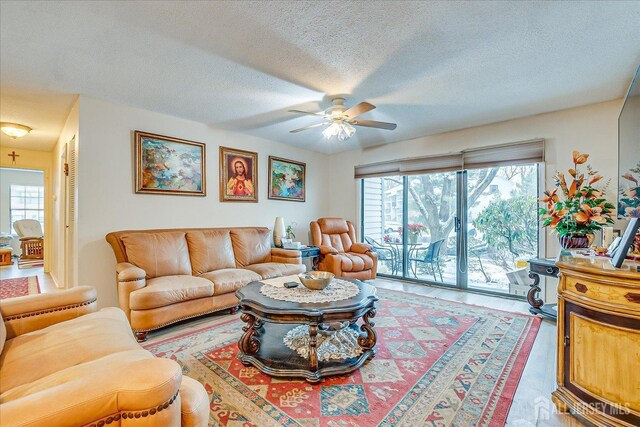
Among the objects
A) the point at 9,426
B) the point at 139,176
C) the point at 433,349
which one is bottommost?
the point at 433,349

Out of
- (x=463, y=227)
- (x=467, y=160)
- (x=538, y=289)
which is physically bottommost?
(x=538, y=289)

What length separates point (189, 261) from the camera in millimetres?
3467

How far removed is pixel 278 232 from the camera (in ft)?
15.5

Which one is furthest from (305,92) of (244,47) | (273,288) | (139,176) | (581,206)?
(581,206)

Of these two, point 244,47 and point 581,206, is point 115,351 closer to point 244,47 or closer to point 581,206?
point 244,47

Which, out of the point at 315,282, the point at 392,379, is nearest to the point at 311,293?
the point at 315,282

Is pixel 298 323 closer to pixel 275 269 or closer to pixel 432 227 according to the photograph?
pixel 275 269

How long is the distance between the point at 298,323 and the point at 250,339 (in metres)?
0.52

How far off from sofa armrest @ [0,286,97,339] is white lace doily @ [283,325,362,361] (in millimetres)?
1476

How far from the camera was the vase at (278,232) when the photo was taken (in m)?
4.70

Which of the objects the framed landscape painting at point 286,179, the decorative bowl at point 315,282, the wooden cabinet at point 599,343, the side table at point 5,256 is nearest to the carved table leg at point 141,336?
the decorative bowl at point 315,282

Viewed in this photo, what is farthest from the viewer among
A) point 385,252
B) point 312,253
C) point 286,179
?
point 385,252

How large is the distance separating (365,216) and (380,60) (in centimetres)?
354

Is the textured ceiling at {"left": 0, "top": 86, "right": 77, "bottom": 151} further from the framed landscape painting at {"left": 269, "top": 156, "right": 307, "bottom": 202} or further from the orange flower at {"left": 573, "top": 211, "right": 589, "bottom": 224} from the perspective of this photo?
the orange flower at {"left": 573, "top": 211, "right": 589, "bottom": 224}
